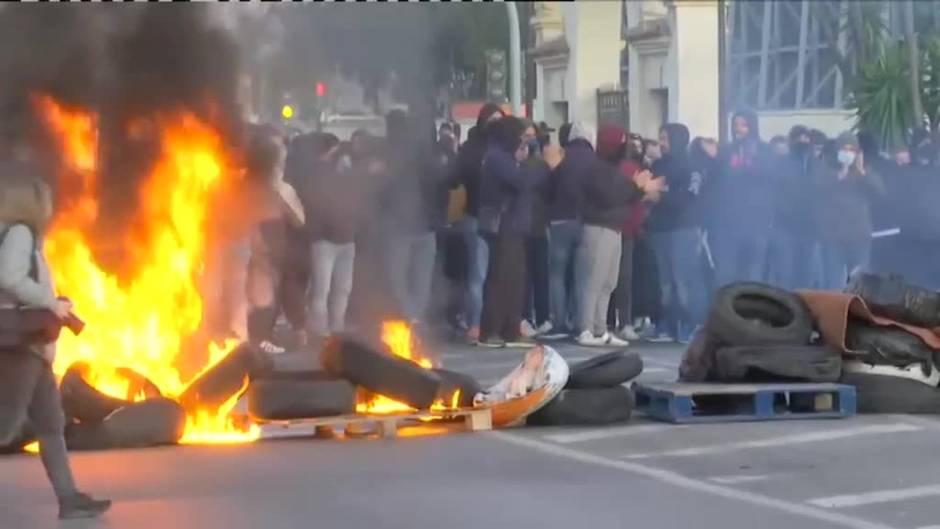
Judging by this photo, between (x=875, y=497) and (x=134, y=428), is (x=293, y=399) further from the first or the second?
(x=875, y=497)

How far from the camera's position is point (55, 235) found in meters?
10.1

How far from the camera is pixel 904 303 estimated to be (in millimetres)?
10570

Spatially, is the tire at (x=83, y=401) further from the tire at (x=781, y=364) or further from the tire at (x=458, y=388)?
the tire at (x=781, y=364)

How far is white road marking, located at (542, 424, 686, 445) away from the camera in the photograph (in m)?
9.62

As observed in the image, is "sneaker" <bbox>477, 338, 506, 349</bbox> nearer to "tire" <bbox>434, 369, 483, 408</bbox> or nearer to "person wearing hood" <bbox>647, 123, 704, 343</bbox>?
"person wearing hood" <bbox>647, 123, 704, 343</bbox>

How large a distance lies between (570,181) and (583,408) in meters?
4.16

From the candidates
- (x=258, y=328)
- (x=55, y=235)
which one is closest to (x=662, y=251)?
(x=258, y=328)

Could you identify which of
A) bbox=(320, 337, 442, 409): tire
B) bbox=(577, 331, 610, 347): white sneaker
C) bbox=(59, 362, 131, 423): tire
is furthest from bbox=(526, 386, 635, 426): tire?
bbox=(577, 331, 610, 347): white sneaker

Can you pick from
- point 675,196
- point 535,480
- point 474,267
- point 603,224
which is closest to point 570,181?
point 603,224

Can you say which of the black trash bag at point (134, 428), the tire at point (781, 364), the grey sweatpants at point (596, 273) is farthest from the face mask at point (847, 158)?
the black trash bag at point (134, 428)

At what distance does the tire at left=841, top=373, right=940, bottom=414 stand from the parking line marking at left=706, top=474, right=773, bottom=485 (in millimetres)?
2137

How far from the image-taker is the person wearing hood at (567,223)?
45.5ft

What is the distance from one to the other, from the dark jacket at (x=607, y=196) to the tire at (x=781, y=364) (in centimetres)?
360

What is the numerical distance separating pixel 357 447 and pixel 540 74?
6588 mm
